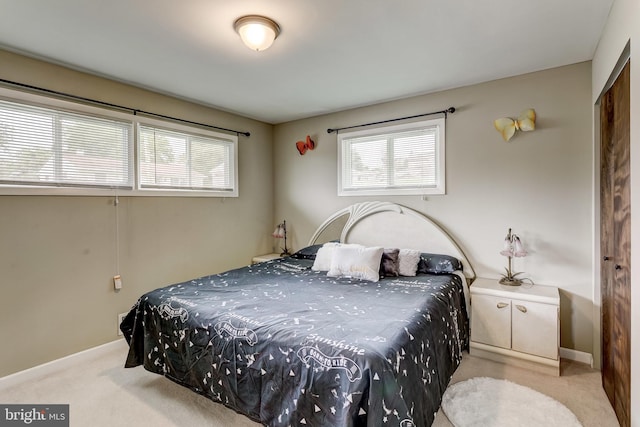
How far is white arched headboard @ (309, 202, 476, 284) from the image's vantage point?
3.27 meters

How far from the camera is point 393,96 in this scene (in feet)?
11.5

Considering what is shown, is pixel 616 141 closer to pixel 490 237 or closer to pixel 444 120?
pixel 490 237

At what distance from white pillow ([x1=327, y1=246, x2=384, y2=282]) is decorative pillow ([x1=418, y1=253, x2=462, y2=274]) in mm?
428

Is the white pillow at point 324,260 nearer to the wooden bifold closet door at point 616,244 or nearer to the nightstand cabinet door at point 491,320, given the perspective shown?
the nightstand cabinet door at point 491,320

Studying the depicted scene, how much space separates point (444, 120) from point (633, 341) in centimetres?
236

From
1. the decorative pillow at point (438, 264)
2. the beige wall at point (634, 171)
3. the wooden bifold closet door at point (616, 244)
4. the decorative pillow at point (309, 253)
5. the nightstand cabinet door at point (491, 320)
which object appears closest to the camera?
the beige wall at point (634, 171)

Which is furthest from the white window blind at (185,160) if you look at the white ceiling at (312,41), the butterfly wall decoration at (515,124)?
the butterfly wall decoration at (515,124)

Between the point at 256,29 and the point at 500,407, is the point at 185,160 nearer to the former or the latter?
the point at 256,29

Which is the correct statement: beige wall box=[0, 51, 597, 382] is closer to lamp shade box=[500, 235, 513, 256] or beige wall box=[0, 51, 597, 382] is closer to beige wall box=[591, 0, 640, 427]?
lamp shade box=[500, 235, 513, 256]

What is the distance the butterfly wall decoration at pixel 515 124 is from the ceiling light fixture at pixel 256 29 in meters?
2.14

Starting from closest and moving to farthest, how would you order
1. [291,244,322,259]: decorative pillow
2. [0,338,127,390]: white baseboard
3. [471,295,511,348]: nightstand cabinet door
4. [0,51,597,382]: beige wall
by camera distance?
[0,338,127,390]: white baseboard
[0,51,597,382]: beige wall
[471,295,511,348]: nightstand cabinet door
[291,244,322,259]: decorative pillow

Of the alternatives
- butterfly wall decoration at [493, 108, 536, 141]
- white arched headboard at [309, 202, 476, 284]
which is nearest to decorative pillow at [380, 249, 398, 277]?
white arched headboard at [309, 202, 476, 284]

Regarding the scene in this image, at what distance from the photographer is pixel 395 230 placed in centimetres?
359

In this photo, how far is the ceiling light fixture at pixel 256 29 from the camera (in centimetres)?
200
